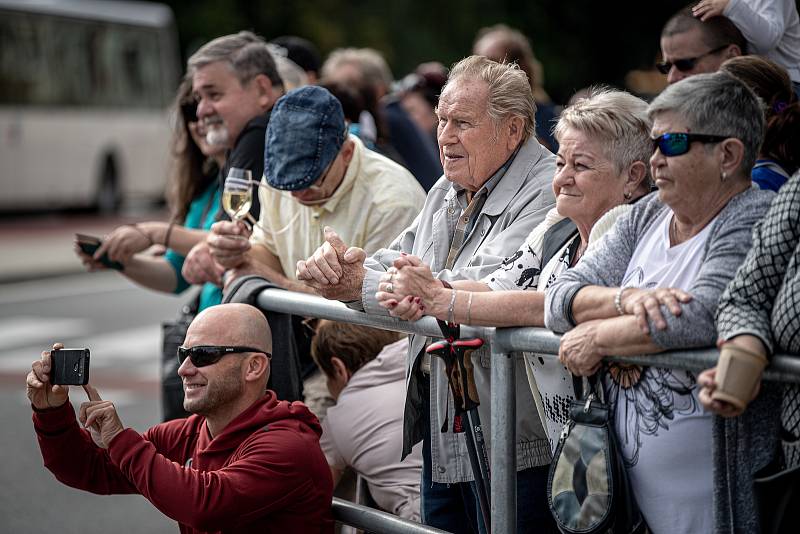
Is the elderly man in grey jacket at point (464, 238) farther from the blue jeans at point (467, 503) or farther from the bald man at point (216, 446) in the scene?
the bald man at point (216, 446)

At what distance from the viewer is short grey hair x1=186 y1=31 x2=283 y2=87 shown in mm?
5316

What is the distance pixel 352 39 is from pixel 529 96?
28507 mm

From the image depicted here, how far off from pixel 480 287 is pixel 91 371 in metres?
7.21

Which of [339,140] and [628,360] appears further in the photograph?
[339,140]

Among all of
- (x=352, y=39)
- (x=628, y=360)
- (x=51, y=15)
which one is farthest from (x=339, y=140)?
(x=352, y=39)

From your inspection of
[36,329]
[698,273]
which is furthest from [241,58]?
[36,329]

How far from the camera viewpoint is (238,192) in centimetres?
470

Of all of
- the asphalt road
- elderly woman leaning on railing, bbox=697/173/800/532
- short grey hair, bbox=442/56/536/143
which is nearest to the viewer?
elderly woman leaning on railing, bbox=697/173/800/532

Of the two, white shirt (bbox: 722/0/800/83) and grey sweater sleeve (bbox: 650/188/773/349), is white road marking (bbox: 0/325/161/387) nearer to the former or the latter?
white shirt (bbox: 722/0/800/83)

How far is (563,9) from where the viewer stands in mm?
32938

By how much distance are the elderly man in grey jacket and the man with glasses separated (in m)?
0.80

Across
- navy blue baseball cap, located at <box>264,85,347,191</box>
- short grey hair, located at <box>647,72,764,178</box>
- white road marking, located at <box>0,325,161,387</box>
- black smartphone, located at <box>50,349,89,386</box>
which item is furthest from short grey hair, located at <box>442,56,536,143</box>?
white road marking, located at <box>0,325,161,387</box>

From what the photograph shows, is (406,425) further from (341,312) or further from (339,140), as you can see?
(339,140)

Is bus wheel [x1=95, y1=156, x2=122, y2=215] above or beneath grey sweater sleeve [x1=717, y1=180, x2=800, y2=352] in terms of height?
beneath
